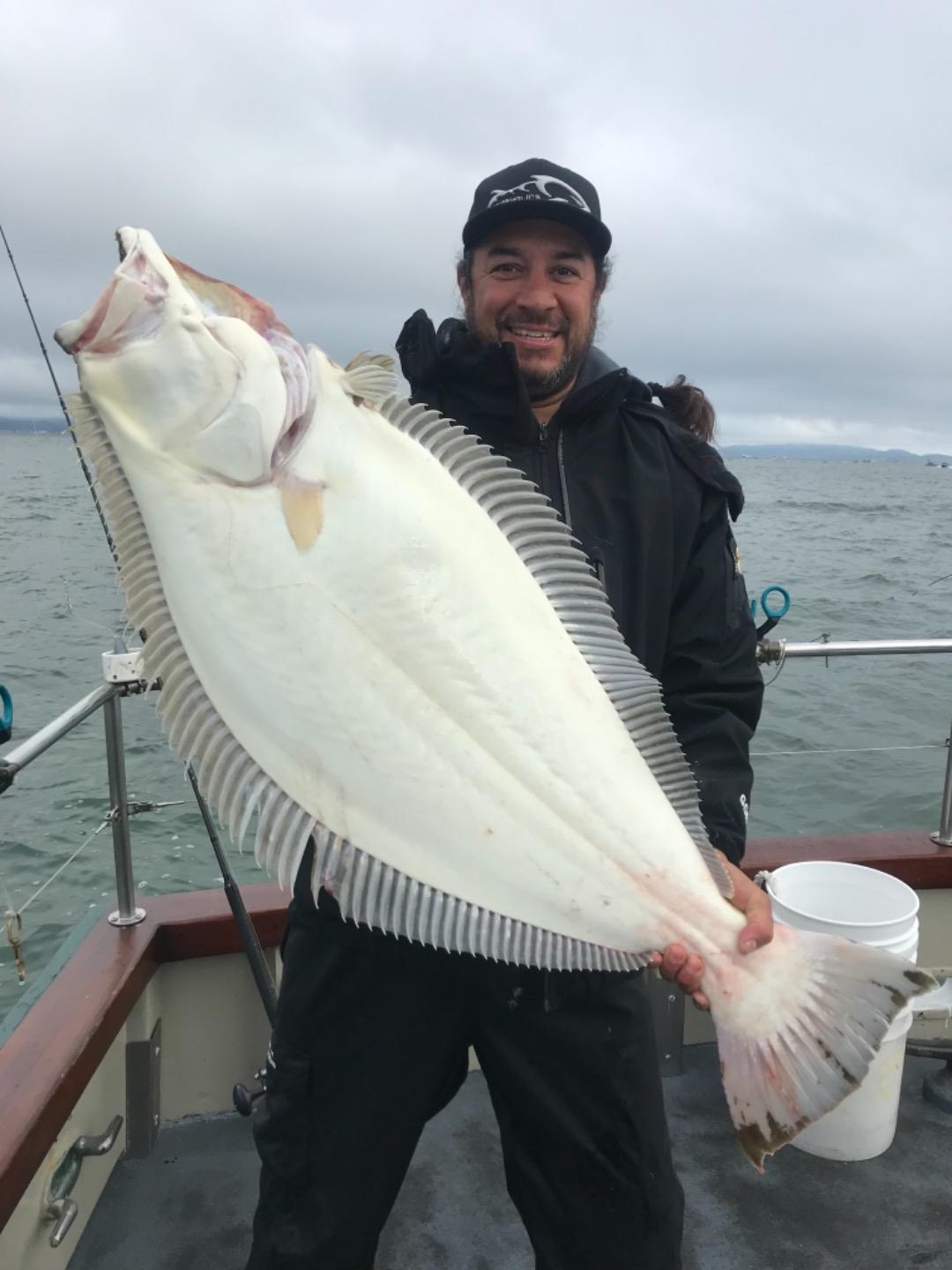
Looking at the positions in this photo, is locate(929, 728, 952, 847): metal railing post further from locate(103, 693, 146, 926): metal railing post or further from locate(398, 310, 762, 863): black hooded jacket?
locate(103, 693, 146, 926): metal railing post

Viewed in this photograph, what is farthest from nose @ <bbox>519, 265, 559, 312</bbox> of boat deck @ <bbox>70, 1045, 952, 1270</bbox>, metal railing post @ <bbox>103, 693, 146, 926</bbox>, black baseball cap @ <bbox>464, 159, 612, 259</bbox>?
boat deck @ <bbox>70, 1045, 952, 1270</bbox>

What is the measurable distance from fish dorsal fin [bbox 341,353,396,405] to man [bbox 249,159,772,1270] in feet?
2.07

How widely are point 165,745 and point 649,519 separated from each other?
26.5ft

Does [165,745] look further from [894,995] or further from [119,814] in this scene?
[894,995]

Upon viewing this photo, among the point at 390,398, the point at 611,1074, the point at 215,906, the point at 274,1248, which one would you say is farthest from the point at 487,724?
the point at 215,906

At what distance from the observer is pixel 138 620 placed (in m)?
1.58

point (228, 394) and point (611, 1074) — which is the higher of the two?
point (228, 394)

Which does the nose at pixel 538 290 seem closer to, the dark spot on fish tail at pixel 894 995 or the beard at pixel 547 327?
the beard at pixel 547 327

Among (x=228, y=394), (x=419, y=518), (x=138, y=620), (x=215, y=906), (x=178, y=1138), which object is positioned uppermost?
(x=228, y=394)

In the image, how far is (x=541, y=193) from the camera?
227cm

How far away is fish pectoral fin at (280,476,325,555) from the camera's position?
58.8 inches

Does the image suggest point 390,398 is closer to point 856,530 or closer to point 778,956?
point 778,956

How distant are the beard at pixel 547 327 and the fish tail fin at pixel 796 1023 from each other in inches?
54.7

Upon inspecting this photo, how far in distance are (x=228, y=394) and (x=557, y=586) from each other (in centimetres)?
66
